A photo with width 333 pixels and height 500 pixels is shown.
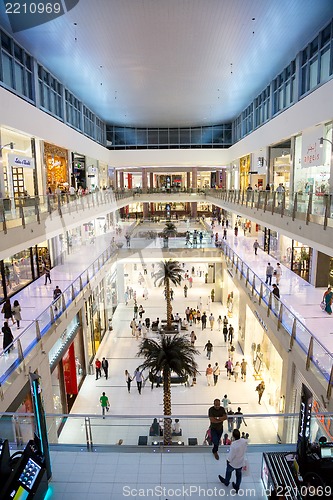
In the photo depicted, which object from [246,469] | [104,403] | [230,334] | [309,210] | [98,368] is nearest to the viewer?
[246,469]

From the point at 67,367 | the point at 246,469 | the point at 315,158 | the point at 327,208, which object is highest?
the point at 315,158

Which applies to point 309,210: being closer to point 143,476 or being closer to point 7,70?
point 143,476

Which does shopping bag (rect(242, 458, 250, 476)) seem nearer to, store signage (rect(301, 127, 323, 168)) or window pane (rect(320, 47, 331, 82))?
store signage (rect(301, 127, 323, 168))

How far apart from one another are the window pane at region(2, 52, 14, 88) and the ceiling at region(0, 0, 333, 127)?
0.98 meters

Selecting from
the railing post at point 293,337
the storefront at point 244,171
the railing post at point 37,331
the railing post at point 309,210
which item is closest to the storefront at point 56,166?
the railing post at point 37,331

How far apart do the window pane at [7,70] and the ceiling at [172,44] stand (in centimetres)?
98

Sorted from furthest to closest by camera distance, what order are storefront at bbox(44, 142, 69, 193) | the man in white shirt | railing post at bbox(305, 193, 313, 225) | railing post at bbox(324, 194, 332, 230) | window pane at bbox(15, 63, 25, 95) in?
storefront at bbox(44, 142, 69, 193) → window pane at bbox(15, 63, 25, 95) → railing post at bbox(305, 193, 313, 225) → railing post at bbox(324, 194, 332, 230) → the man in white shirt

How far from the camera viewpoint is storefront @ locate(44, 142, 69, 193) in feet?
68.1

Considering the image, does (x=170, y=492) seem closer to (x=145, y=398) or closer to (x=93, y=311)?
(x=145, y=398)

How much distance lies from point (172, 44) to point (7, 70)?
7.25 metres

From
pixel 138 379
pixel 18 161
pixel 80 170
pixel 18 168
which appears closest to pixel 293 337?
pixel 138 379

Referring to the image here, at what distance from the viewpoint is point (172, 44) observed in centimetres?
1616

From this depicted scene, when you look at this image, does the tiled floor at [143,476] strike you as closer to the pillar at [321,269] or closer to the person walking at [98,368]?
the person walking at [98,368]

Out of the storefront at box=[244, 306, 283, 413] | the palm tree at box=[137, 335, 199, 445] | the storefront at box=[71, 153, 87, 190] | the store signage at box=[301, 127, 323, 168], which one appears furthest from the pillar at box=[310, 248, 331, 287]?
the storefront at box=[71, 153, 87, 190]
